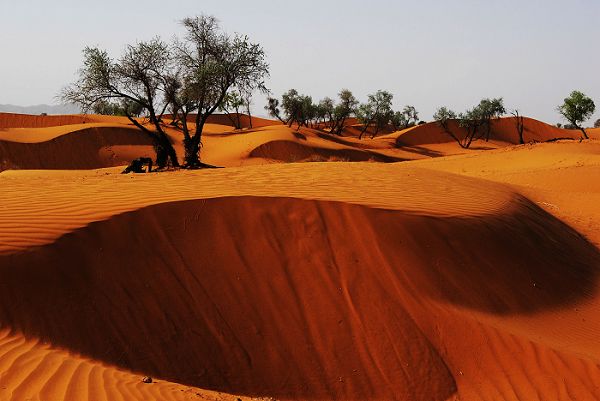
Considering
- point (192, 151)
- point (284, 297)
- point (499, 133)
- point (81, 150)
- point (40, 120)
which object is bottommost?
point (499, 133)

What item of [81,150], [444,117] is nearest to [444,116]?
[444,117]

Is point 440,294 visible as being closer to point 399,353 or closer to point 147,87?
point 399,353

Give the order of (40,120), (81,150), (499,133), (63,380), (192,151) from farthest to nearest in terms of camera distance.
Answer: (499,133), (40,120), (81,150), (192,151), (63,380)

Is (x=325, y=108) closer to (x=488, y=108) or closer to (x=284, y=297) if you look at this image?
(x=488, y=108)

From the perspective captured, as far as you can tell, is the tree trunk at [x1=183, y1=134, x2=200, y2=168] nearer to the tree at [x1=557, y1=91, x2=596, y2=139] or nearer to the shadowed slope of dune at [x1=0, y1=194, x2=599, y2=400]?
the shadowed slope of dune at [x1=0, y1=194, x2=599, y2=400]

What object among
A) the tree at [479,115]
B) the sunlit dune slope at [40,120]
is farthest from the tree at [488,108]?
the sunlit dune slope at [40,120]

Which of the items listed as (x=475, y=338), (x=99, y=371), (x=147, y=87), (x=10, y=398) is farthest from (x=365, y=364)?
(x=147, y=87)

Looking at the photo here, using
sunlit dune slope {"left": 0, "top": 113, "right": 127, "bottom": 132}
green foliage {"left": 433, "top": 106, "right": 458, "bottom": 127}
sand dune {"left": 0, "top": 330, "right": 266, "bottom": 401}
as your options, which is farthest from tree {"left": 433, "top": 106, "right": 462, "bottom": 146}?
sand dune {"left": 0, "top": 330, "right": 266, "bottom": 401}

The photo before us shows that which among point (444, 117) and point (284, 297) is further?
point (444, 117)

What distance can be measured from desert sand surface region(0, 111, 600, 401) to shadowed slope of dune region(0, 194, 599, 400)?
0.02 m

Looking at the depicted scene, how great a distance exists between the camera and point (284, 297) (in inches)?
262

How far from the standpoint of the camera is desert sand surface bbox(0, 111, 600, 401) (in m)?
5.16

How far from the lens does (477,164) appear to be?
2636 centimetres

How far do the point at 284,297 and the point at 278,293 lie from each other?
0.09 meters
